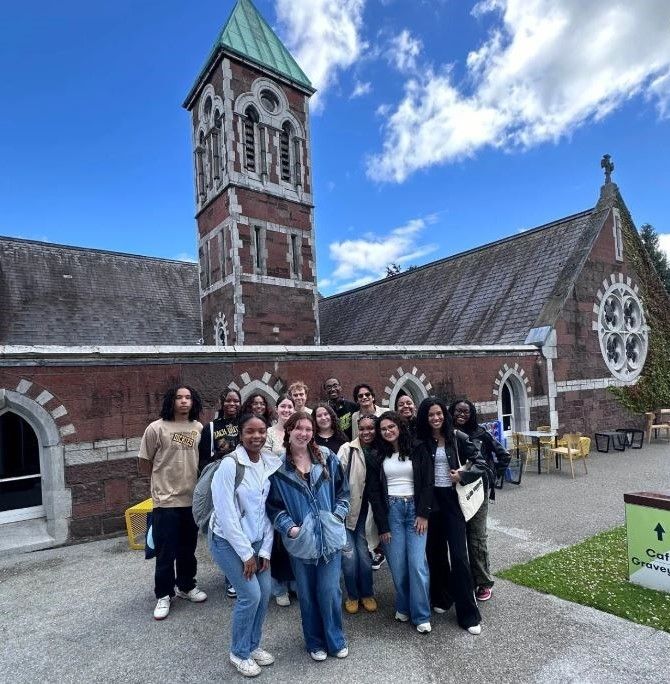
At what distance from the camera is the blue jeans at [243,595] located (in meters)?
3.09

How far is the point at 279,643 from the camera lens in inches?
144

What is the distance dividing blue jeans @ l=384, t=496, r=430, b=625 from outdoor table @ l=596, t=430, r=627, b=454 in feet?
35.3

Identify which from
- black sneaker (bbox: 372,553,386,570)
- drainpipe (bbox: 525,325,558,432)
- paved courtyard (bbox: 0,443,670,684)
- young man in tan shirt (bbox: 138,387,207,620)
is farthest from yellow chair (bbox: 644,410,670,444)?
young man in tan shirt (bbox: 138,387,207,620)

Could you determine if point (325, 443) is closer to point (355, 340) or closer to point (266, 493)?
point (266, 493)

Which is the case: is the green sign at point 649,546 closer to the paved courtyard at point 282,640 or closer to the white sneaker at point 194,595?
the paved courtyard at point 282,640

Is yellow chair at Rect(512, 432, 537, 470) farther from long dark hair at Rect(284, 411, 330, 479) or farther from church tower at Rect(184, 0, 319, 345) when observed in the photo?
long dark hair at Rect(284, 411, 330, 479)

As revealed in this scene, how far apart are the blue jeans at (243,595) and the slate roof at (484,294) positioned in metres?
11.7

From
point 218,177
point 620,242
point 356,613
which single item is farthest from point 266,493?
point 620,242

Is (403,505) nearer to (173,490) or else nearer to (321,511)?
(321,511)

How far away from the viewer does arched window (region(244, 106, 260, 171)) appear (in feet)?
49.5

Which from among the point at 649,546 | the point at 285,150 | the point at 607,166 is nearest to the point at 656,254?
the point at 607,166

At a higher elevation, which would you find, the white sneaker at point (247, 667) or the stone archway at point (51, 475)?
the stone archway at point (51, 475)

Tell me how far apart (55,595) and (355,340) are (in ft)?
50.7

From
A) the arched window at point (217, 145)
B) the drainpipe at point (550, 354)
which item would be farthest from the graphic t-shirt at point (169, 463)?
the arched window at point (217, 145)
